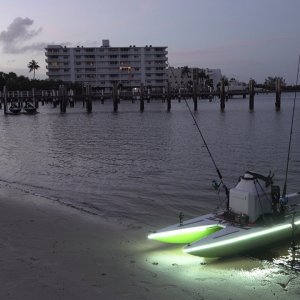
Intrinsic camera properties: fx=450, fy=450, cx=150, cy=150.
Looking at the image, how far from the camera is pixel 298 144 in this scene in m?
27.2

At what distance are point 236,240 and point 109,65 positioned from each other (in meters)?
176

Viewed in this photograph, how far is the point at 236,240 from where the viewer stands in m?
A: 7.77

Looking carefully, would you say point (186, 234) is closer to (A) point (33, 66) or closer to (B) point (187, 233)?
(B) point (187, 233)

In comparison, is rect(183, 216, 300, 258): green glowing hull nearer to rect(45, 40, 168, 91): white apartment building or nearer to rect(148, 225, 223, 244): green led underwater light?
rect(148, 225, 223, 244): green led underwater light

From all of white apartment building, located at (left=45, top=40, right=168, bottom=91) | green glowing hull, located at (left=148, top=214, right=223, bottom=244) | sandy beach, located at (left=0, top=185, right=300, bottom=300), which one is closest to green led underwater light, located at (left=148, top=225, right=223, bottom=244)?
green glowing hull, located at (left=148, top=214, right=223, bottom=244)

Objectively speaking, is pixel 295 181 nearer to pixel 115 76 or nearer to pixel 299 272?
pixel 299 272

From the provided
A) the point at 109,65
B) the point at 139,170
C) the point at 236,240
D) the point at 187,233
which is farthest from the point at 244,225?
the point at 109,65

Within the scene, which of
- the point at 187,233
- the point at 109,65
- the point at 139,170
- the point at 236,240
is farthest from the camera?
the point at 109,65

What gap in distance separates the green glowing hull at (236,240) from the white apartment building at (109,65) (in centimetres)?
17217

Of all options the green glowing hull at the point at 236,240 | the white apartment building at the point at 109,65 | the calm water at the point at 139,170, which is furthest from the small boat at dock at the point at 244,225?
the white apartment building at the point at 109,65

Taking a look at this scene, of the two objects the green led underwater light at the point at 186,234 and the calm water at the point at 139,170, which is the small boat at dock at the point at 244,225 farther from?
the calm water at the point at 139,170

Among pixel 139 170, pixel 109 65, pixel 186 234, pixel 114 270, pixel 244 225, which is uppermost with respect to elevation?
pixel 109 65

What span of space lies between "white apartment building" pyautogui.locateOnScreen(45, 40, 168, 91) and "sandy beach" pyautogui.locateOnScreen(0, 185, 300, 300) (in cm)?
17106

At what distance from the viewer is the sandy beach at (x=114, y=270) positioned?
260 inches
